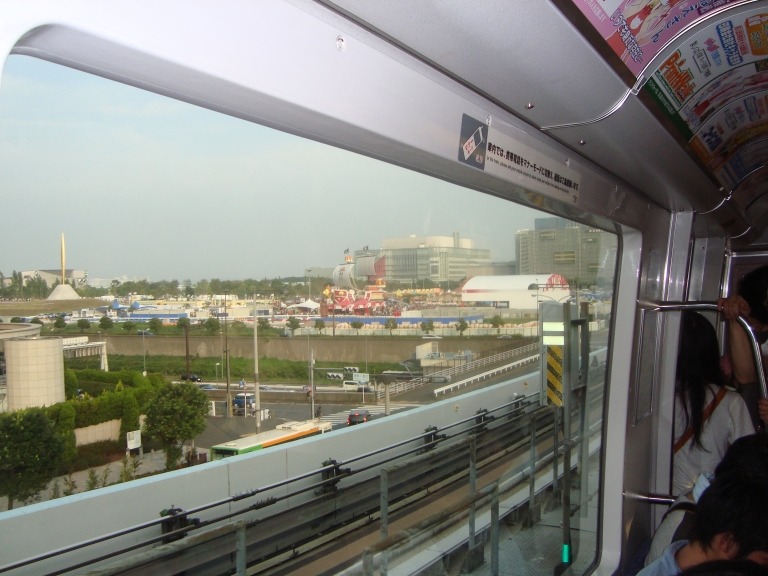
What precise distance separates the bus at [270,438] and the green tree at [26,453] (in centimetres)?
49

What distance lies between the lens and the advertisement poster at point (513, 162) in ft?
6.53

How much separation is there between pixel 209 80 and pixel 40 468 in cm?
72

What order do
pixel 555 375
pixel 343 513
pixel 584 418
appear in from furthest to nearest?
pixel 584 418 < pixel 555 375 < pixel 343 513

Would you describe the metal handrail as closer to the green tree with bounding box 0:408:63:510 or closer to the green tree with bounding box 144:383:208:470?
the green tree with bounding box 144:383:208:470

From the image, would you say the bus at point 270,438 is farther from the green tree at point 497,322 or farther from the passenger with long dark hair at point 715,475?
the passenger with long dark hair at point 715,475

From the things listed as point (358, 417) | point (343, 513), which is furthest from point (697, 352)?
point (343, 513)

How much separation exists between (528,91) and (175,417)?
4.25 ft

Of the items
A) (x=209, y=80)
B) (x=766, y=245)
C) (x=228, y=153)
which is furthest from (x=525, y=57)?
(x=766, y=245)

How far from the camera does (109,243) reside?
4.39 ft

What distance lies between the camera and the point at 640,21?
6.57 feet

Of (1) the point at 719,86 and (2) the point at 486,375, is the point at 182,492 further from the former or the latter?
(1) the point at 719,86

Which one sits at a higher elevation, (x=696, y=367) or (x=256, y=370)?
(x=256, y=370)

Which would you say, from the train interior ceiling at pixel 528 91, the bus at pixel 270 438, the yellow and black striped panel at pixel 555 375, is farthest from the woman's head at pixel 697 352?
the bus at pixel 270 438

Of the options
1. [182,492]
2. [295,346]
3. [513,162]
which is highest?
[513,162]
